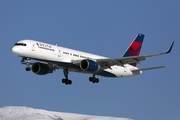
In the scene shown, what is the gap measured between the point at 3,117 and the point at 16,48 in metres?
116

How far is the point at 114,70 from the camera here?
4481 centimetres

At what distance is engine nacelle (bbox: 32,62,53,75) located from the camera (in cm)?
4312

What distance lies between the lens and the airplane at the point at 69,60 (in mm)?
35562

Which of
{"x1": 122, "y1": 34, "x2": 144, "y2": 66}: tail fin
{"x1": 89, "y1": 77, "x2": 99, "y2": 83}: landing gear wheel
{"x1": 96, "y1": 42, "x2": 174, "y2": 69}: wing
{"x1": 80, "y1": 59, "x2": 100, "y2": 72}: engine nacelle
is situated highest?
{"x1": 122, "y1": 34, "x2": 144, "y2": 66}: tail fin

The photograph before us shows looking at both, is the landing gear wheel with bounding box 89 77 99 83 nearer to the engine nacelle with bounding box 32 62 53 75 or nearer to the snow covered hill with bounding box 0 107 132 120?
the engine nacelle with bounding box 32 62 53 75

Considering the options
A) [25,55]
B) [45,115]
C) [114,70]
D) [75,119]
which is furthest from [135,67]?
[45,115]

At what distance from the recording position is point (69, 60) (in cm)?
3888

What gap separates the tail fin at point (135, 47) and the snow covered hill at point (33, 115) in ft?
259

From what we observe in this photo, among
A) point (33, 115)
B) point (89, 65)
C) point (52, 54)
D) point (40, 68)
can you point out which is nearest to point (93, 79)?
point (89, 65)

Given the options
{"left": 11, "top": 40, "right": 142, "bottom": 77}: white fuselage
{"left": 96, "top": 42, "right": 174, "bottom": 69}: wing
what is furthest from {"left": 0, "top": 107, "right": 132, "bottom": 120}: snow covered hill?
{"left": 11, "top": 40, "right": 142, "bottom": 77}: white fuselage

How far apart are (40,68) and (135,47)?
19.1 m

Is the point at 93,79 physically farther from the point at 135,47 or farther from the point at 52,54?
the point at 135,47

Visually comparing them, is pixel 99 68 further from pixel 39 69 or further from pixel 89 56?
pixel 39 69

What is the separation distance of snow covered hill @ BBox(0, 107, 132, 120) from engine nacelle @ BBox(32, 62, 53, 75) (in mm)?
87168
